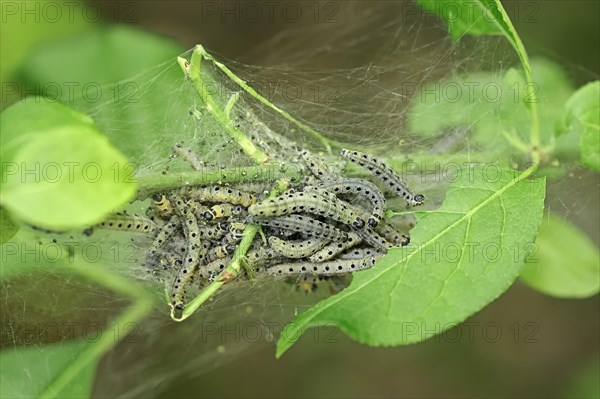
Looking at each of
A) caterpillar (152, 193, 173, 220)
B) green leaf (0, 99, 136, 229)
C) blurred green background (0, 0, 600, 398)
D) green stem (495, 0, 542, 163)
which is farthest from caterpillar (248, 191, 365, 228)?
blurred green background (0, 0, 600, 398)

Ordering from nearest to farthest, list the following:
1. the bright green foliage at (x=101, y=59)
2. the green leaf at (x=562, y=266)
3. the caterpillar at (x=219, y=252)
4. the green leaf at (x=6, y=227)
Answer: the green leaf at (x=6, y=227), the caterpillar at (x=219, y=252), the green leaf at (x=562, y=266), the bright green foliage at (x=101, y=59)

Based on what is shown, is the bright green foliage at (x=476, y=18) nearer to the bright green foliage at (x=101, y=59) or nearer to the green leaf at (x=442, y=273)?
the green leaf at (x=442, y=273)

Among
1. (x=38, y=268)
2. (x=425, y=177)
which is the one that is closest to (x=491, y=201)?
(x=425, y=177)

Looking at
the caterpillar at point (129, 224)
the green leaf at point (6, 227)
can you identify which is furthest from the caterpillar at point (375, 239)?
the green leaf at point (6, 227)

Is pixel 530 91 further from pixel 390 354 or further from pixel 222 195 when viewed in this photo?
pixel 390 354

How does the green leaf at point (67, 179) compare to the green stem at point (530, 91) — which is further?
the green stem at point (530, 91)

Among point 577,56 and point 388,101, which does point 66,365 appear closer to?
point 388,101
